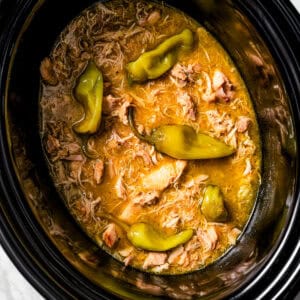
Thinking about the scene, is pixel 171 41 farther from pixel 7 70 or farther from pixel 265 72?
pixel 7 70

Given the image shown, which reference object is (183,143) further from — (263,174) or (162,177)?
(263,174)

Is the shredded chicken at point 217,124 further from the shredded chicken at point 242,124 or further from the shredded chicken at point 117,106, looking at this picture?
the shredded chicken at point 117,106

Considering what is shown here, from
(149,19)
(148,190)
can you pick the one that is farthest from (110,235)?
(149,19)

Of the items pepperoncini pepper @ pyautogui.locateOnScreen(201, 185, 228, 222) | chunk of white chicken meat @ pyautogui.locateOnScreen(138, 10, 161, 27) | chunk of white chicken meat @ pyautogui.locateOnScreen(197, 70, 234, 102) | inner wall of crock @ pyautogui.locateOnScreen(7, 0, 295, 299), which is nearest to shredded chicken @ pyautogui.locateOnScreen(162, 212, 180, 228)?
pepperoncini pepper @ pyautogui.locateOnScreen(201, 185, 228, 222)

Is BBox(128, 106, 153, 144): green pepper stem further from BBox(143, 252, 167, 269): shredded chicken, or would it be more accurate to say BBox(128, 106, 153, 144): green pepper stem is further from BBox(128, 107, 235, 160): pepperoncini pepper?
BBox(143, 252, 167, 269): shredded chicken

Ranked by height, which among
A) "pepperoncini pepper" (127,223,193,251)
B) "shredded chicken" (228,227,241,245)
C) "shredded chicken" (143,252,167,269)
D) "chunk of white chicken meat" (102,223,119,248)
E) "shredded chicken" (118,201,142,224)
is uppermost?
"shredded chicken" (118,201,142,224)

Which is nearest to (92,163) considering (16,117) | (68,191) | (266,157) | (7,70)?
(68,191)
